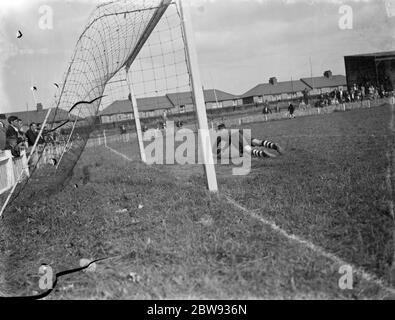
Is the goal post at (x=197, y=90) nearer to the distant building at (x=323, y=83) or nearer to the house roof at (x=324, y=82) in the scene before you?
the distant building at (x=323, y=83)

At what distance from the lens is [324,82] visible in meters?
92.4

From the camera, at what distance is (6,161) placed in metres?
9.76

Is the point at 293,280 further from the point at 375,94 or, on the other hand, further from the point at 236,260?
the point at 375,94

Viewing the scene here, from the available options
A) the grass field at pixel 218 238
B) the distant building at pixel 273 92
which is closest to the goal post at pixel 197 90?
the grass field at pixel 218 238

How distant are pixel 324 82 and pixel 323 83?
0.95 feet

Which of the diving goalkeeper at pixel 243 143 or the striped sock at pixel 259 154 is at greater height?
the diving goalkeeper at pixel 243 143

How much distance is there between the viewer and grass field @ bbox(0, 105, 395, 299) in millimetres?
3318

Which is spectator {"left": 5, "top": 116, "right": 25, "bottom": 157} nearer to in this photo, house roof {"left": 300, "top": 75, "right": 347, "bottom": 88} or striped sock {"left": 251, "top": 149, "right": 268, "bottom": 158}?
striped sock {"left": 251, "top": 149, "right": 268, "bottom": 158}

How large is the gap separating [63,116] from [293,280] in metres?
6.66

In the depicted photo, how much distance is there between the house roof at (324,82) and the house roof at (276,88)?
169cm

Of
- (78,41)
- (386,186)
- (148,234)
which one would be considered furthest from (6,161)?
(386,186)

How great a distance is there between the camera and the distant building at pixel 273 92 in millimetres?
88875

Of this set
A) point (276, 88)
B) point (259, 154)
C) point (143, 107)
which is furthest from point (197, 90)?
point (276, 88)

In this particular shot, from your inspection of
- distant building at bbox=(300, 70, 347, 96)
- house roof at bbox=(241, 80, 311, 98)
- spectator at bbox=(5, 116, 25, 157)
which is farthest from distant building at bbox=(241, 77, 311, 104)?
spectator at bbox=(5, 116, 25, 157)
